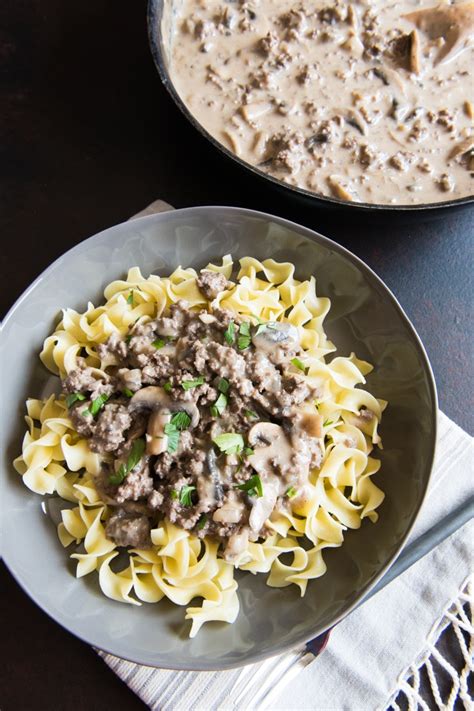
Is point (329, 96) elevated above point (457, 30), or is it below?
below

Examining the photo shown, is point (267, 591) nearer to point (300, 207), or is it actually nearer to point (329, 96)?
point (300, 207)

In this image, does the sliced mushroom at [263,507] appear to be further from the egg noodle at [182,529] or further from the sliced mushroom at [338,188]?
the sliced mushroom at [338,188]

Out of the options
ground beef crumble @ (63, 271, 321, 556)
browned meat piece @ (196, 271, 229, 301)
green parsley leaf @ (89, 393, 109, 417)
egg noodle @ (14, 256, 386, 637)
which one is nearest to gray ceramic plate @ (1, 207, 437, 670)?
egg noodle @ (14, 256, 386, 637)

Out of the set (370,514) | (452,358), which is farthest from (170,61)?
(370,514)

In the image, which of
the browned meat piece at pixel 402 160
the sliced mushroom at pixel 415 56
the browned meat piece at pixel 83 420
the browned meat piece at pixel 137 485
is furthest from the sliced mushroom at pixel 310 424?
the sliced mushroom at pixel 415 56

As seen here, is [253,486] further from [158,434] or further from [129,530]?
[129,530]

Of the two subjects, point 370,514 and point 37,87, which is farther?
point 37,87

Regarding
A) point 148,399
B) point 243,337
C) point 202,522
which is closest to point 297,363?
point 243,337
